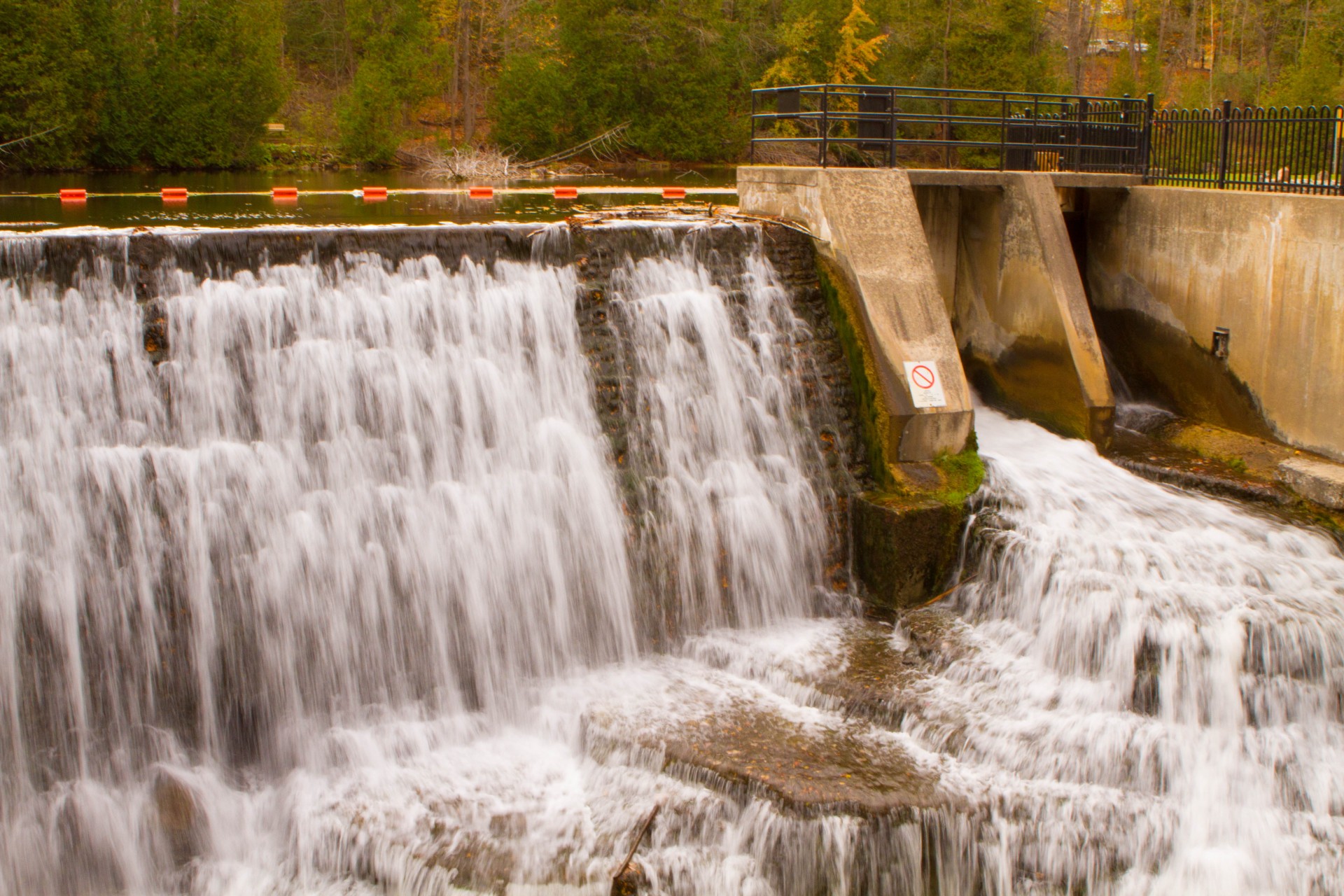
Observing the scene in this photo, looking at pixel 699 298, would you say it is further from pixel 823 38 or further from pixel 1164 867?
pixel 823 38

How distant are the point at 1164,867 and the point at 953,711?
1.73 meters

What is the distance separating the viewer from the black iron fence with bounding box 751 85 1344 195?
12.1 metres

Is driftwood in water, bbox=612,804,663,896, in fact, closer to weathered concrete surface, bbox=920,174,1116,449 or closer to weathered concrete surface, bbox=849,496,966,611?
weathered concrete surface, bbox=849,496,966,611

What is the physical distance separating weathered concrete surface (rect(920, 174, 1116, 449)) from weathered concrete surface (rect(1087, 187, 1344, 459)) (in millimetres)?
1039

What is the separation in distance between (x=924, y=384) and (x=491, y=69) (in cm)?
4138

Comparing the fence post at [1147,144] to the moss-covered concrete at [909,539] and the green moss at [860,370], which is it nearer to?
the green moss at [860,370]

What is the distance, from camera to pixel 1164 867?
7.36 metres

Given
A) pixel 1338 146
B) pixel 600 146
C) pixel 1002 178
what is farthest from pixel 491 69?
pixel 1338 146

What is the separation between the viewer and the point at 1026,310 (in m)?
13.2

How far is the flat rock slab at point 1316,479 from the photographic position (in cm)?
1052

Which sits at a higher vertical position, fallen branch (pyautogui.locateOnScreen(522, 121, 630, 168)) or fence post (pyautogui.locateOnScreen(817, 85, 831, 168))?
fallen branch (pyautogui.locateOnScreen(522, 121, 630, 168))

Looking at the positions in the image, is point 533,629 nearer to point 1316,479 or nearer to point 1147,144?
point 1316,479

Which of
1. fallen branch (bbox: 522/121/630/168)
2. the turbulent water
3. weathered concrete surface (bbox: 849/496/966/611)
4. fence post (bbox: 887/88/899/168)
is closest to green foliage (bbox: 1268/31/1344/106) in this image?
fallen branch (bbox: 522/121/630/168)

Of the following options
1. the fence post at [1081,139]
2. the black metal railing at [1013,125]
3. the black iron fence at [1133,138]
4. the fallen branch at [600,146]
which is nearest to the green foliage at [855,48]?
the fallen branch at [600,146]
